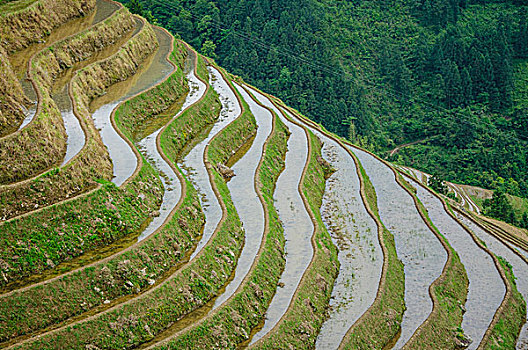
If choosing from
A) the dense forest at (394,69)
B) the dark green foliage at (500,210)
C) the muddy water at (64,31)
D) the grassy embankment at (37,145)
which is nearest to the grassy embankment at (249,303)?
the grassy embankment at (37,145)

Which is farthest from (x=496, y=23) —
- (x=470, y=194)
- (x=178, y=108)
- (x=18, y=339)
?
(x=18, y=339)

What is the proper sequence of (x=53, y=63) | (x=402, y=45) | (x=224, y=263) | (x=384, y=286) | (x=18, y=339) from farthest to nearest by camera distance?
(x=402, y=45), (x=53, y=63), (x=384, y=286), (x=224, y=263), (x=18, y=339)

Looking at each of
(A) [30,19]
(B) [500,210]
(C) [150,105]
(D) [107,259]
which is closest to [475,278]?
(D) [107,259]

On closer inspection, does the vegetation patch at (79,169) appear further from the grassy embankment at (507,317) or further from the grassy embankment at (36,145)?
the grassy embankment at (507,317)

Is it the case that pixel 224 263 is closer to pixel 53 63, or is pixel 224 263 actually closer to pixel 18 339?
pixel 18 339

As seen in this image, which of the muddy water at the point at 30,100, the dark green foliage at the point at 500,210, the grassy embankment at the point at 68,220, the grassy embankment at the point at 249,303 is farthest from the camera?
the dark green foliage at the point at 500,210

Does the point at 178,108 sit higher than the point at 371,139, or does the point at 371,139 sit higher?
the point at 178,108
